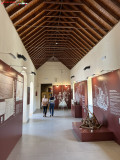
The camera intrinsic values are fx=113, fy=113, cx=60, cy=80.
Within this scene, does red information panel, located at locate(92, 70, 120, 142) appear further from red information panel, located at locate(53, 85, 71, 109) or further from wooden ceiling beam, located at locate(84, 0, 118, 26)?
red information panel, located at locate(53, 85, 71, 109)

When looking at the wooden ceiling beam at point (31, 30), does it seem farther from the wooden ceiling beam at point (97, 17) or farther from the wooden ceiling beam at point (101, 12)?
the wooden ceiling beam at point (101, 12)

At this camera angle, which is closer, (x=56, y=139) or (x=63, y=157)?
(x=63, y=157)

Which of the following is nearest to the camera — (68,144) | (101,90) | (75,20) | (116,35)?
(68,144)

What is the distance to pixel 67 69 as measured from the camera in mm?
14375

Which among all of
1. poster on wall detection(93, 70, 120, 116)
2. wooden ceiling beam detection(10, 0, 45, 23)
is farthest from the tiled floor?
wooden ceiling beam detection(10, 0, 45, 23)

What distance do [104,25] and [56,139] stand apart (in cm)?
519

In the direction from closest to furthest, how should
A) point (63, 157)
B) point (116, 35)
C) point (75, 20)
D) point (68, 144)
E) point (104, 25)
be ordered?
point (63, 157), point (68, 144), point (116, 35), point (104, 25), point (75, 20)

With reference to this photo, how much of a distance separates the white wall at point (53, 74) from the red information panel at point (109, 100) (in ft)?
26.9

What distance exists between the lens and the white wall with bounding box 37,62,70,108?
14.0 metres

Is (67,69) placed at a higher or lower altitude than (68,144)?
higher

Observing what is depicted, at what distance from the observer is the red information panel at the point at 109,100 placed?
4.09 metres

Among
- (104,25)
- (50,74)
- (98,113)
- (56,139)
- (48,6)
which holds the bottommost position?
(56,139)

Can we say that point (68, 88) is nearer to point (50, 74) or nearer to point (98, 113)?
point (50, 74)

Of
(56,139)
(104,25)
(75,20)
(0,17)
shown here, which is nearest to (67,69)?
(75,20)
